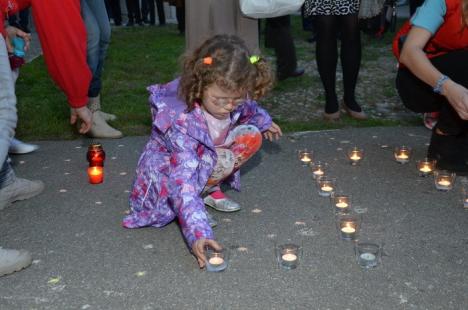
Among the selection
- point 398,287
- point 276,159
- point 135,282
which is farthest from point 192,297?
point 276,159

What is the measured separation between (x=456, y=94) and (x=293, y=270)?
141cm

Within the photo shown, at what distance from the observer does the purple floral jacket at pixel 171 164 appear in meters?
2.73

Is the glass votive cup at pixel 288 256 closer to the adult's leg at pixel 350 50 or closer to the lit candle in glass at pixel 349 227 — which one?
the lit candle in glass at pixel 349 227

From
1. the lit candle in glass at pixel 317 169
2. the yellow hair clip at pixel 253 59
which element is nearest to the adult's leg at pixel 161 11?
the lit candle in glass at pixel 317 169

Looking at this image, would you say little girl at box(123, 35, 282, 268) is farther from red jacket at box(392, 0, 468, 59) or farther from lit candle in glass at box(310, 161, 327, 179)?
red jacket at box(392, 0, 468, 59)

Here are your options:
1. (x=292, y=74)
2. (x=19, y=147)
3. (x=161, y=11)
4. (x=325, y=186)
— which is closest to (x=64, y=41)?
(x=19, y=147)

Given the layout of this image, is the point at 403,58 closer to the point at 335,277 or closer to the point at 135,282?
the point at 335,277

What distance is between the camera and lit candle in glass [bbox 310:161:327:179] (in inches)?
148

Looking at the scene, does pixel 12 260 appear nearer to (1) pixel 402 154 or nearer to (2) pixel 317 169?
(2) pixel 317 169

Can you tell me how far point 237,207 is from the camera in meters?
3.31

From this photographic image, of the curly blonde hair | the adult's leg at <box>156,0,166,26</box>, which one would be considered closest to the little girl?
the curly blonde hair

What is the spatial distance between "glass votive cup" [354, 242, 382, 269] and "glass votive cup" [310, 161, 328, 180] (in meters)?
1.05

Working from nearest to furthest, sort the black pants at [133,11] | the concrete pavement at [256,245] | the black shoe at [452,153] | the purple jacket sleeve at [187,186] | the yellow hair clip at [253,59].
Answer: the concrete pavement at [256,245], the purple jacket sleeve at [187,186], the yellow hair clip at [253,59], the black shoe at [452,153], the black pants at [133,11]

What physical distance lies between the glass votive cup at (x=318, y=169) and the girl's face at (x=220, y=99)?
1035mm
